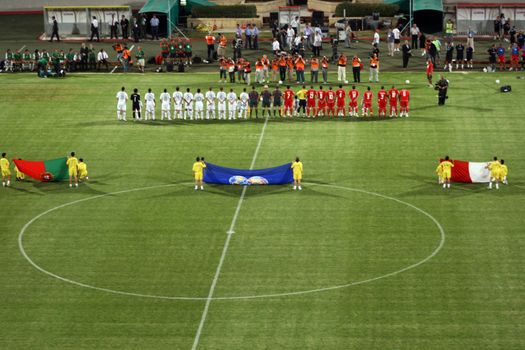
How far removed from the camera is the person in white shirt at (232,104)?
70.1 metres

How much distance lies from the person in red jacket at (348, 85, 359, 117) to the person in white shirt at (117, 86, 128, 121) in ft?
42.0

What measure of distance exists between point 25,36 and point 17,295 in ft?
162

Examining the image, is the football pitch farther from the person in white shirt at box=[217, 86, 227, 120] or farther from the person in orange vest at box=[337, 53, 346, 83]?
the person in orange vest at box=[337, 53, 346, 83]

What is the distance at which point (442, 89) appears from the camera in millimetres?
72125

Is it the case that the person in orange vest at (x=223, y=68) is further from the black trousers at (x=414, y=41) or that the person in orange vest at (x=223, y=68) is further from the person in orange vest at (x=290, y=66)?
the black trousers at (x=414, y=41)

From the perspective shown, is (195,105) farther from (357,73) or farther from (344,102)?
(357,73)

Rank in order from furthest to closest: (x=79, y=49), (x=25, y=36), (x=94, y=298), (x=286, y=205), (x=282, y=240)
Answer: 1. (x=25, y=36)
2. (x=79, y=49)
3. (x=286, y=205)
4. (x=282, y=240)
5. (x=94, y=298)

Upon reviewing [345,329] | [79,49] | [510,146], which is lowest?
[345,329]

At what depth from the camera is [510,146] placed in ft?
215

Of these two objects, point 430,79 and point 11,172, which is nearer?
point 11,172

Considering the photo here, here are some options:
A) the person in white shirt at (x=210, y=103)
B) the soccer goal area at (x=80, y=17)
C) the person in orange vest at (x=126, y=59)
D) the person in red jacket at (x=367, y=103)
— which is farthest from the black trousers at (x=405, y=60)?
the soccer goal area at (x=80, y=17)

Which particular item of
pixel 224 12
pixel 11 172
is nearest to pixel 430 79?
pixel 224 12

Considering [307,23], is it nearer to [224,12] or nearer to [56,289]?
[224,12]

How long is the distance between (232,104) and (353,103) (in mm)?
6887
